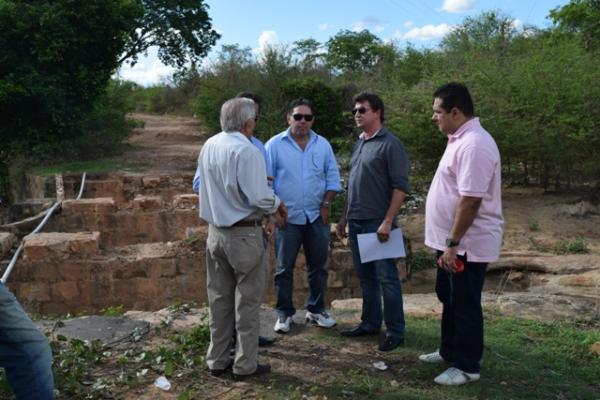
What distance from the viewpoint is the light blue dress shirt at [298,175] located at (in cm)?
429

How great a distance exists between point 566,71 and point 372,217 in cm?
857

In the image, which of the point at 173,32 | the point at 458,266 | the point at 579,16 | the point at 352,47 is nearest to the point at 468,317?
the point at 458,266

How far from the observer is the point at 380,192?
158 inches

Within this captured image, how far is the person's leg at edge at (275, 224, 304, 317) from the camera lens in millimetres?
4324

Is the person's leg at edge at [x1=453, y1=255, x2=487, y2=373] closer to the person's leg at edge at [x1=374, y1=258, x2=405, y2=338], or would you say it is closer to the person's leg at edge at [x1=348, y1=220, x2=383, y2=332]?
the person's leg at edge at [x1=374, y1=258, x2=405, y2=338]

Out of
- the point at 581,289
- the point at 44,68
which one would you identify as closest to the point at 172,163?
the point at 44,68

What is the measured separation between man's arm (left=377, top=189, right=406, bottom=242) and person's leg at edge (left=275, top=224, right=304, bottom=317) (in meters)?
0.65

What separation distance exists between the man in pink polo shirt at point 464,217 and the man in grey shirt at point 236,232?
99 cm

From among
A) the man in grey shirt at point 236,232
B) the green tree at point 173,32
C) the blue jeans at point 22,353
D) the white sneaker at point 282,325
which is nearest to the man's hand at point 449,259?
the man in grey shirt at point 236,232

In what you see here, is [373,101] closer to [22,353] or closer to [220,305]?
[220,305]

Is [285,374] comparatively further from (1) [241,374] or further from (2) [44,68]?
(2) [44,68]

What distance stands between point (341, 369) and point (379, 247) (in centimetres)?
81

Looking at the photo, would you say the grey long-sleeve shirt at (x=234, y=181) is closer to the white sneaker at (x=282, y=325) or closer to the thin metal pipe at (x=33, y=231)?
the white sneaker at (x=282, y=325)

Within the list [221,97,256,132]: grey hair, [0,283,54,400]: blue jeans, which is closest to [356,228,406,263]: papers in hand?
[221,97,256,132]: grey hair
